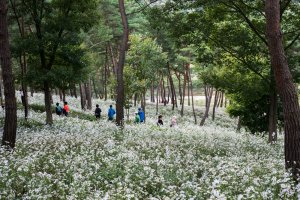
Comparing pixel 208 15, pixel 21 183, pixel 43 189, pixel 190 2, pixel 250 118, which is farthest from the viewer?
pixel 250 118

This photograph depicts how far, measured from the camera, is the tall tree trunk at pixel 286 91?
9.00 metres

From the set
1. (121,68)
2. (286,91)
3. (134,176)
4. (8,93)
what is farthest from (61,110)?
(286,91)

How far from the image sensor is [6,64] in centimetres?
1323

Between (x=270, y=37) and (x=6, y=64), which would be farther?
(x=6, y=64)

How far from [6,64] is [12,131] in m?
2.47

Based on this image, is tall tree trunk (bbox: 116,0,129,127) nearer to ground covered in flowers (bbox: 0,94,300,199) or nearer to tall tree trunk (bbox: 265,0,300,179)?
ground covered in flowers (bbox: 0,94,300,199)

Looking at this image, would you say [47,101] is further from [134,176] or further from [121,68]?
[134,176]

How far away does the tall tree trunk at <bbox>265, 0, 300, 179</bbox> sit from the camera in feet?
29.5

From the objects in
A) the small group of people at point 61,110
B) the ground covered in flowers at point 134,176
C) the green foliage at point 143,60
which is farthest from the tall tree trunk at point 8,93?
the green foliage at point 143,60

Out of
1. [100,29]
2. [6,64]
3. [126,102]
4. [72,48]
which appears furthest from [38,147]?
[100,29]

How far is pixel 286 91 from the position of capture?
9039 mm

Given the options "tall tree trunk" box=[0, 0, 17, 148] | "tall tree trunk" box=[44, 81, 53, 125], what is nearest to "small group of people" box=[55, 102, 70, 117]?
"tall tree trunk" box=[44, 81, 53, 125]

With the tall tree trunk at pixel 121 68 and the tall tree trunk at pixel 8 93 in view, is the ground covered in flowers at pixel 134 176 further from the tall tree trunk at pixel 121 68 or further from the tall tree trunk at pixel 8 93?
the tall tree trunk at pixel 121 68

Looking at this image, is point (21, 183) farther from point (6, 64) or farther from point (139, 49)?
point (139, 49)
